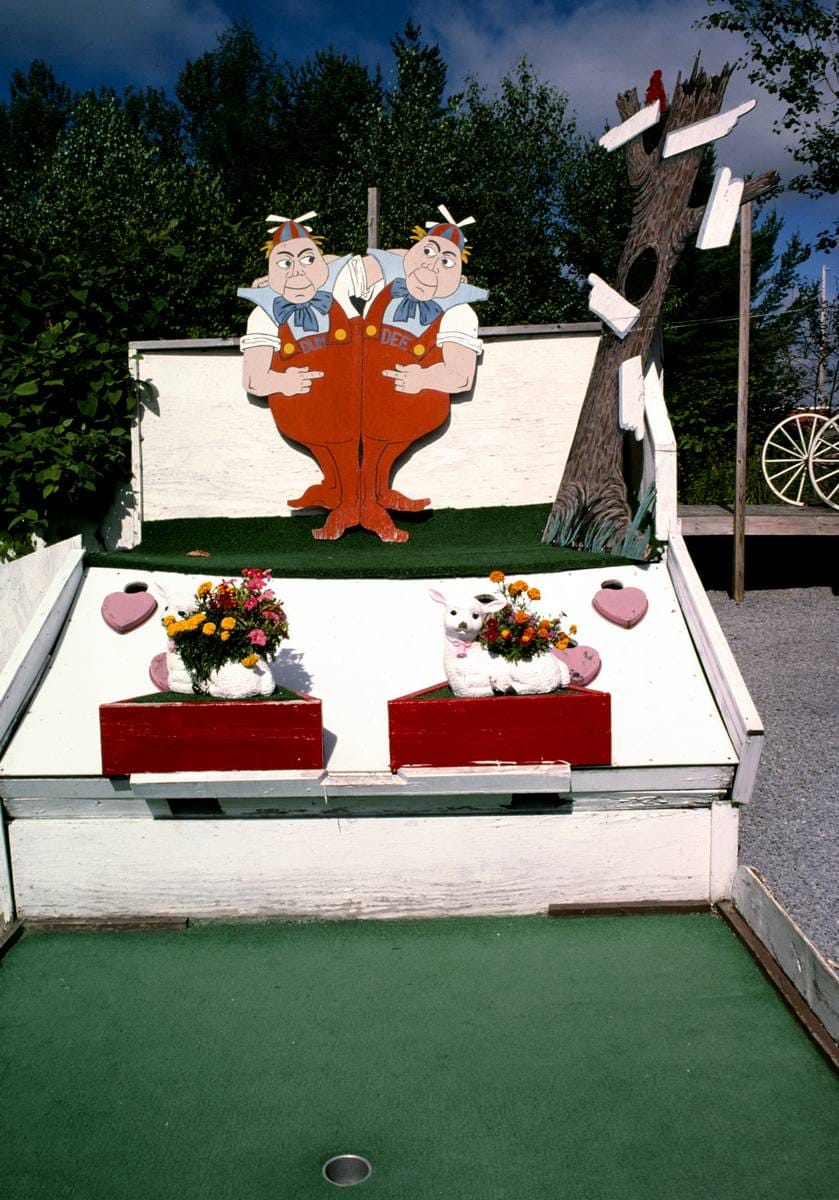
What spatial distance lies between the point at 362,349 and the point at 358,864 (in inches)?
134

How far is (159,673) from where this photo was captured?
12.1ft

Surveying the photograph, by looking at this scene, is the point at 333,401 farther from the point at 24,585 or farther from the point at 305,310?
the point at 24,585

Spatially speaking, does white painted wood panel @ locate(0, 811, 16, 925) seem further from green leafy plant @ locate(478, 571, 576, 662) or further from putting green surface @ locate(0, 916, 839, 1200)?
green leafy plant @ locate(478, 571, 576, 662)

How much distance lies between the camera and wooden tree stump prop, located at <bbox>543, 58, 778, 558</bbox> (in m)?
4.94

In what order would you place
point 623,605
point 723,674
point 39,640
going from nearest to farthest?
point 723,674, point 39,640, point 623,605

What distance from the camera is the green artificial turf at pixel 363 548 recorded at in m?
4.30

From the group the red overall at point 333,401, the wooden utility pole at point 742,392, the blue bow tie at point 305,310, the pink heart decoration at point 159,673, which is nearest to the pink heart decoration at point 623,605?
the pink heart decoration at point 159,673

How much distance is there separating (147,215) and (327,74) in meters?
8.18

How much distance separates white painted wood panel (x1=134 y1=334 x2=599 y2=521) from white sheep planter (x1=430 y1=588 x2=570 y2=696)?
2.82 metres

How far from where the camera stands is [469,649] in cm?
334

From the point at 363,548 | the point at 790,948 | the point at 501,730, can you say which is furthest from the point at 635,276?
the point at 790,948

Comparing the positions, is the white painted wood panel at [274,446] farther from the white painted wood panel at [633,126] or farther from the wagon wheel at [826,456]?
the wagon wheel at [826,456]

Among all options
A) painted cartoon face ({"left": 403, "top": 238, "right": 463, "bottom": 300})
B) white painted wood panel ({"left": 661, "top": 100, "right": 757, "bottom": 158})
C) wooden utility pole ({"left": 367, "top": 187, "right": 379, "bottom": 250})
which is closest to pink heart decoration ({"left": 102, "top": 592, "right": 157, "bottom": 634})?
painted cartoon face ({"left": 403, "top": 238, "right": 463, "bottom": 300})

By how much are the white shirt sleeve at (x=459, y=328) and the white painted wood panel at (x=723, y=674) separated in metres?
2.16
